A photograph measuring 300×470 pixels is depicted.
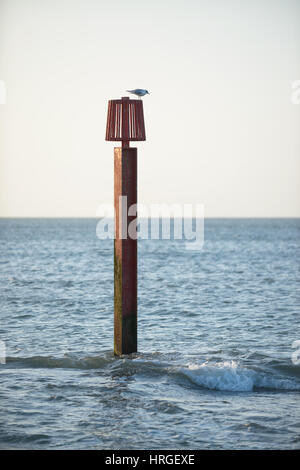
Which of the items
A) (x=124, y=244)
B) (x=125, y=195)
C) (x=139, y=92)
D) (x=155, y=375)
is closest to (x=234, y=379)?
(x=155, y=375)

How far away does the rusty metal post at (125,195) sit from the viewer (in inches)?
476

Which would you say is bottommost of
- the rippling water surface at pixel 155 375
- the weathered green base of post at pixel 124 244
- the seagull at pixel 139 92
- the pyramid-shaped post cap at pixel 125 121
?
the rippling water surface at pixel 155 375

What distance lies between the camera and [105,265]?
1663 inches

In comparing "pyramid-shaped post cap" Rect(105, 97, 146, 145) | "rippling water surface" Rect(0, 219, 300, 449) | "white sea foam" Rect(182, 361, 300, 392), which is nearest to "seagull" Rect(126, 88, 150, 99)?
"pyramid-shaped post cap" Rect(105, 97, 146, 145)

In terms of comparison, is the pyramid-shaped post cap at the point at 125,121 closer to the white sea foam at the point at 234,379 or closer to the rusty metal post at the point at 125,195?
the rusty metal post at the point at 125,195

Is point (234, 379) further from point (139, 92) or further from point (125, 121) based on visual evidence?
point (139, 92)

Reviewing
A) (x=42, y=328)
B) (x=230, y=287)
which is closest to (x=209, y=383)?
(x=42, y=328)

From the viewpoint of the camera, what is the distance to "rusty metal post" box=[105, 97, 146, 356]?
A: 39.7ft

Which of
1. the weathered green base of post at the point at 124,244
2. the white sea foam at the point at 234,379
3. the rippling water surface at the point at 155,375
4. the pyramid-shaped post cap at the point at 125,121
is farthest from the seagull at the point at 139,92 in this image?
the white sea foam at the point at 234,379

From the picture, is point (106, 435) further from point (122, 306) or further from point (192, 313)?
point (192, 313)

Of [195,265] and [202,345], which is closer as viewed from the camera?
[202,345]

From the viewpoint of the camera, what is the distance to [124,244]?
12.1m

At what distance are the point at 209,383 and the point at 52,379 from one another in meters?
2.87

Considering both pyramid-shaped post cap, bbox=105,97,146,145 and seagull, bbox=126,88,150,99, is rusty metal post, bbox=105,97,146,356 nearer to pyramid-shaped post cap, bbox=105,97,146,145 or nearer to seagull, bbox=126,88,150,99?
Result: pyramid-shaped post cap, bbox=105,97,146,145
